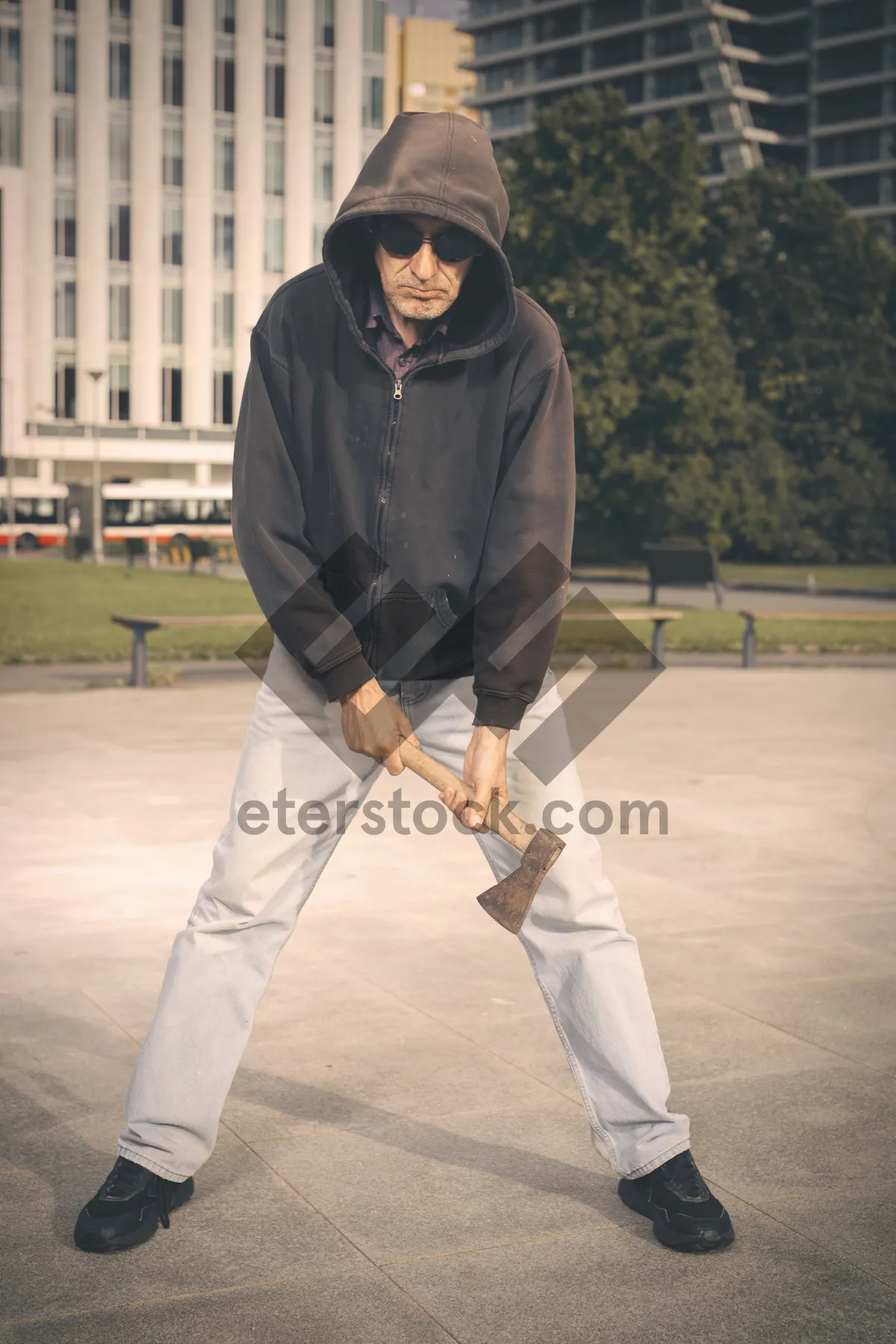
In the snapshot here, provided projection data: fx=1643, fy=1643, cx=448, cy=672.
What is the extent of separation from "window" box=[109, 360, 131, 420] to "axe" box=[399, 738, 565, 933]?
248 ft

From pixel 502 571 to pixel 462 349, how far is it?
0.43m

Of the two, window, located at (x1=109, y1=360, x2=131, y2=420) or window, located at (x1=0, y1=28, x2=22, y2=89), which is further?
window, located at (x1=109, y1=360, x2=131, y2=420)

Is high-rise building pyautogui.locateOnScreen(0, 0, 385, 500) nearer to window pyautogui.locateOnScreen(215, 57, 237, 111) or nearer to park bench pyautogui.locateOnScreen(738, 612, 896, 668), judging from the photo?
window pyautogui.locateOnScreen(215, 57, 237, 111)

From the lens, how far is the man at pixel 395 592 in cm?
308

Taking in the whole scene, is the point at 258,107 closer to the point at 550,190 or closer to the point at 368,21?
the point at 368,21

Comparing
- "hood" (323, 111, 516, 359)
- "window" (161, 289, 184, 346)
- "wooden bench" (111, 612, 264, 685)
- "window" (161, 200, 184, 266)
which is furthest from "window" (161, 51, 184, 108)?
"hood" (323, 111, 516, 359)

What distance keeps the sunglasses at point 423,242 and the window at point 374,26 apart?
84013 mm

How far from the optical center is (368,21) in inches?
3209

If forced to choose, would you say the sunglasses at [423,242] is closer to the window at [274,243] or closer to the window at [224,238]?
the window at [224,238]

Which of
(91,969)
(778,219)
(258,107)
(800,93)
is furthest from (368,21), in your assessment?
(91,969)

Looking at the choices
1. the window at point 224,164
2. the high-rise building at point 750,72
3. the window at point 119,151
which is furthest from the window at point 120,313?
the high-rise building at point 750,72

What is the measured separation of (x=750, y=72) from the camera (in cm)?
9969

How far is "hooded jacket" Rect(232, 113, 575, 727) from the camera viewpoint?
3070 mm

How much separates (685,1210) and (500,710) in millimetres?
994
